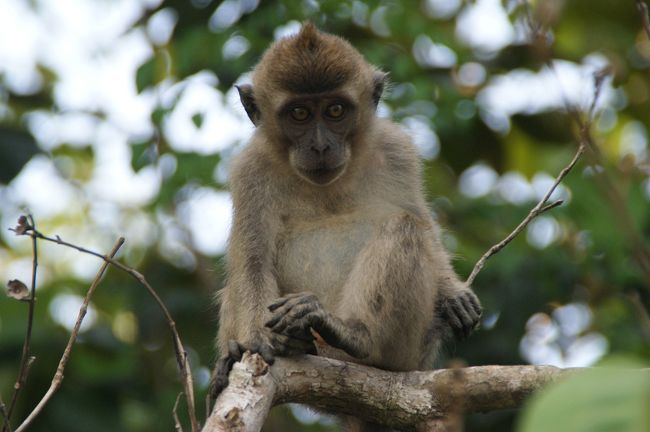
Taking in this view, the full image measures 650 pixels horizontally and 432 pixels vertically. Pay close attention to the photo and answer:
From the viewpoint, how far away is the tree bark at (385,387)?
5730 mm

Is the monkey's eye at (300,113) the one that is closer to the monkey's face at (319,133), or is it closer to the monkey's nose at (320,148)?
the monkey's face at (319,133)

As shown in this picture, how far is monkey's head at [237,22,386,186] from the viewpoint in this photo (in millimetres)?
7738

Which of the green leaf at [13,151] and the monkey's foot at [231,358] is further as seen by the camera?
the green leaf at [13,151]

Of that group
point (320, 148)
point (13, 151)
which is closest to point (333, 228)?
point (320, 148)

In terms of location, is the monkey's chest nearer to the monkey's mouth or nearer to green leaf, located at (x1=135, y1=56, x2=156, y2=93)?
A: the monkey's mouth

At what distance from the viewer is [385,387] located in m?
6.43

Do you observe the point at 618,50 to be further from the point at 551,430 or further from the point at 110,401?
the point at 551,430

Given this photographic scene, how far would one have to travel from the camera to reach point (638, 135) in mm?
14695

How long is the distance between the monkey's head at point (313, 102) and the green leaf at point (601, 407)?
6.00 meters

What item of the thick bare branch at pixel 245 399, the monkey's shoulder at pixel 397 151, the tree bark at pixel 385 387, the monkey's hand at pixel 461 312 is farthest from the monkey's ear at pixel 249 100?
the thick bare branch at pixel 245 399

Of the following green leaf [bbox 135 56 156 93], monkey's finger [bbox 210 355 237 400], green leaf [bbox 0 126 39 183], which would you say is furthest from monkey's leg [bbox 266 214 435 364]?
green leaf [bbox 0 126 39 183]

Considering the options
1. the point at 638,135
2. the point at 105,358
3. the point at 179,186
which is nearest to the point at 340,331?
the point at 179,186

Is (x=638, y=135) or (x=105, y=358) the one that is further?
(x=638, y=135)

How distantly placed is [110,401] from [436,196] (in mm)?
4803
